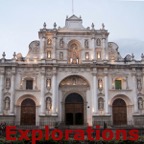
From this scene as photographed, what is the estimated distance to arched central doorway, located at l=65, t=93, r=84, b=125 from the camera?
1558 inches

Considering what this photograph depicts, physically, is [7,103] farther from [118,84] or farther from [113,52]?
[113,52]

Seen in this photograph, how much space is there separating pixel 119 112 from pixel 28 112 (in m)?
13.6

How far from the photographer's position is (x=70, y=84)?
40594 mm

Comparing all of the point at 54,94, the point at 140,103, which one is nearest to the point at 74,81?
the point at 54,94

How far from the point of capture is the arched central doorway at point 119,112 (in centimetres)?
3978

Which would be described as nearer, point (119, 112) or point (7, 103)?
point (7, 103)

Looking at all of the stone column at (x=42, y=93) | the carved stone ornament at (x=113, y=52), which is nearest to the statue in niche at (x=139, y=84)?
the carved stone ornament at (x=113, y=52)

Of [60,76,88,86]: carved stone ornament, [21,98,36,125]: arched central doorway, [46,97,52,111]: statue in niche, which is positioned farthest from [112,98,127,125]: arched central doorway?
[21,98,36,125]: arched central doorway

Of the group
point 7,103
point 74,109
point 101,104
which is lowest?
point 74,109

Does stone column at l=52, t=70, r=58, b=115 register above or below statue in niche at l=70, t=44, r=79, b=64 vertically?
below

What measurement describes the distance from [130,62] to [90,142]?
25.5 metres

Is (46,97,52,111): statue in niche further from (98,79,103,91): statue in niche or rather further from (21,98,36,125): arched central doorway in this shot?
(98,79,103,91): statue in niche

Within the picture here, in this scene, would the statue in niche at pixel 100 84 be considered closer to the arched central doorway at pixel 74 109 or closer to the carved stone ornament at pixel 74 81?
the carved stone ornament at pixel 74 81

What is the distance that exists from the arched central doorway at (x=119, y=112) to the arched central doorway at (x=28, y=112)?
39.5ft
